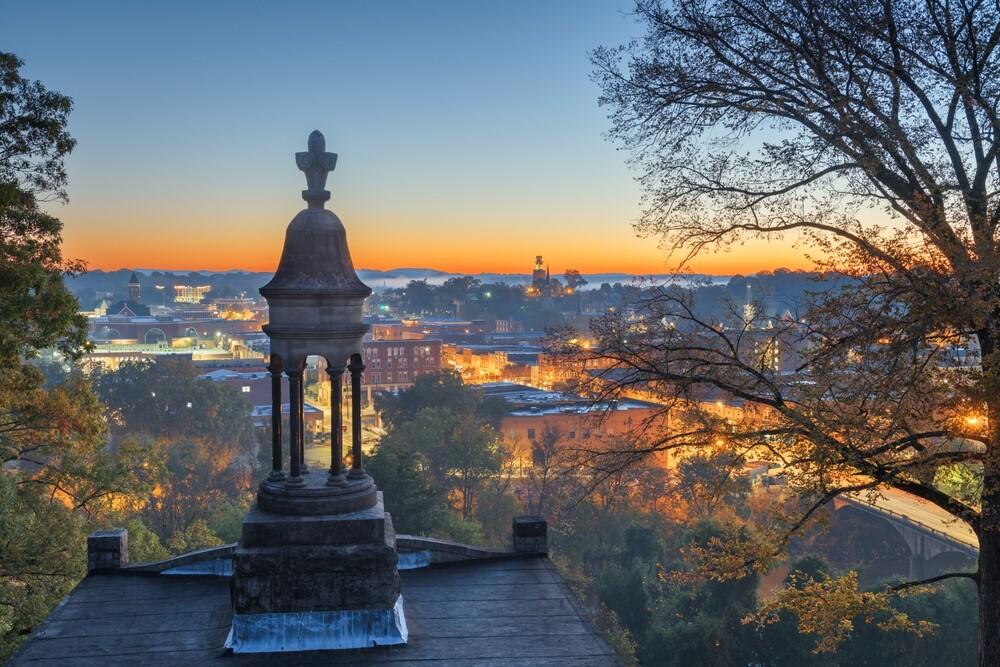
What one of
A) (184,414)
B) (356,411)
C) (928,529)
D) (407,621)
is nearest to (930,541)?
(928,529)

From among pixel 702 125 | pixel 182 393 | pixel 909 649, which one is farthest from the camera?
pixel 182 393

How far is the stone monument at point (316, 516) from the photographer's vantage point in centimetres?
920

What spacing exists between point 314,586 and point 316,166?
16.1ft

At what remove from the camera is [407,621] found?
9.79 m

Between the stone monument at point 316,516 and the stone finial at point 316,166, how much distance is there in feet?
0.04

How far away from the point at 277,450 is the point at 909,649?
25.9 m

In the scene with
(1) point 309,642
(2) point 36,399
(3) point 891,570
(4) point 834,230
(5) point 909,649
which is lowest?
(3) point 891,570

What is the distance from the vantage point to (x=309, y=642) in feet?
29.9

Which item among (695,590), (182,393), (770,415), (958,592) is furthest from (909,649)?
(182,393)

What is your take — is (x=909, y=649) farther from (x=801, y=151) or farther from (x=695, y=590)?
(x=801, y=151)

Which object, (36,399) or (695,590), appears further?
(695,590)

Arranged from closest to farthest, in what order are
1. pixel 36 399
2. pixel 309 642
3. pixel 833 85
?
1. pixel 309 642
2. pixel 833 85
3. pixel 36 399

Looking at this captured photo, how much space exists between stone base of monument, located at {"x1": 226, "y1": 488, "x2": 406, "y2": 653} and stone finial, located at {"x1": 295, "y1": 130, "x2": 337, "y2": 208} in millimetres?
3816

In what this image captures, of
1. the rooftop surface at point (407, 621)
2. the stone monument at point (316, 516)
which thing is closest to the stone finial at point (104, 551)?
the rooftop surface at point (407, 621)
